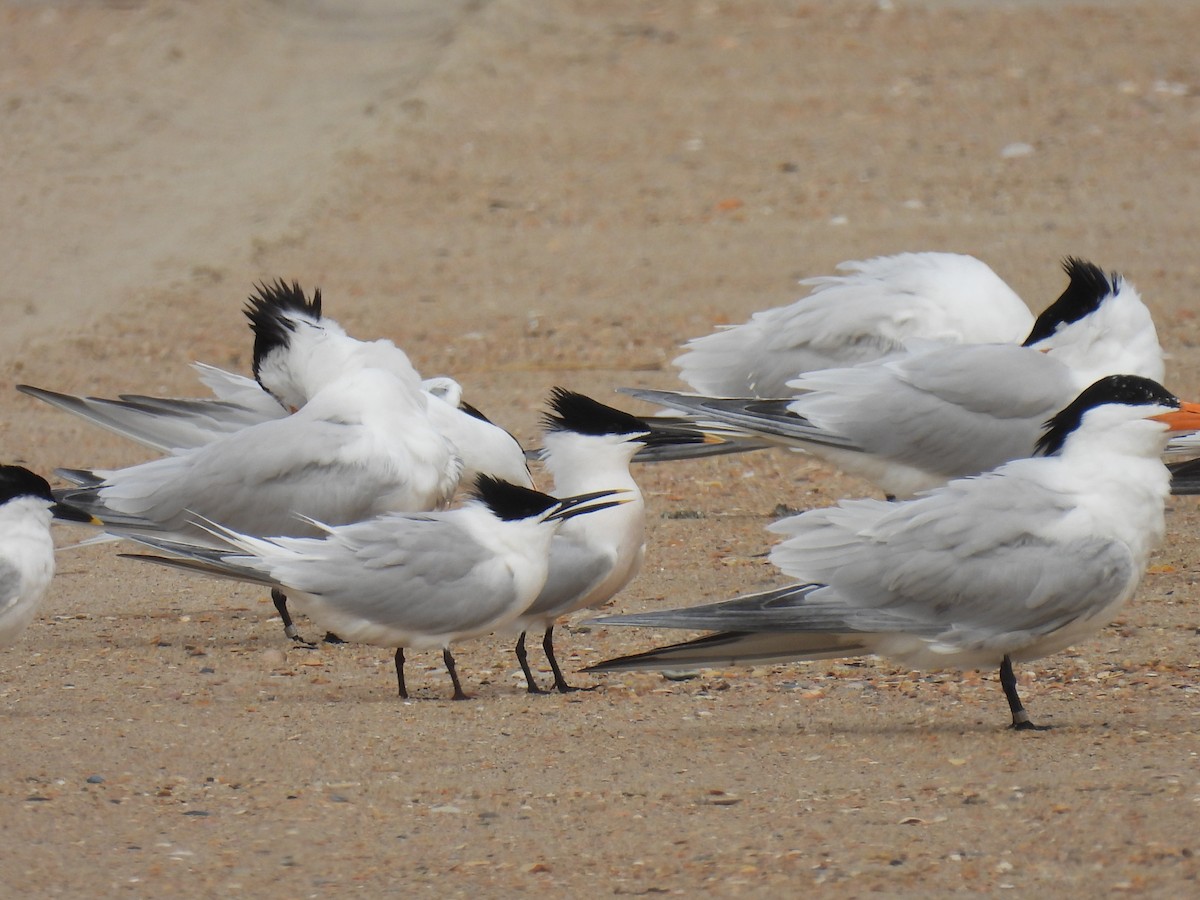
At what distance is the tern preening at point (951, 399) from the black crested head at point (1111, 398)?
1370mm

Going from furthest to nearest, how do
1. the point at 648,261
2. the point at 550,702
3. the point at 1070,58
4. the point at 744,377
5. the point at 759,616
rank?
the point at 1070,58, the point at 648,261, the point at 744,377, the point at 550,702, the point at 759,616

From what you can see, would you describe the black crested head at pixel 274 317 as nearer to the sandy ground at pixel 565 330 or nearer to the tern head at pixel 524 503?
the sandy ground at pixel 565 330

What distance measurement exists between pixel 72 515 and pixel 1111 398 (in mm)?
3125

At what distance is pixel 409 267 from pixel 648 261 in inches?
53.6

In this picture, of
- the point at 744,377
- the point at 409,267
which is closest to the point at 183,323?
the point at 409,267

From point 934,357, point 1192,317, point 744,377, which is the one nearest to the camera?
point 934,357

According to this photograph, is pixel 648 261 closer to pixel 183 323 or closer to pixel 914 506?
pixel 183 323

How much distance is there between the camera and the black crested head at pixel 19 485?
18.1 feet

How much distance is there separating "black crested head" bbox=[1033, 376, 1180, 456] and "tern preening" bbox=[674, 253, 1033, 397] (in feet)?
6.49

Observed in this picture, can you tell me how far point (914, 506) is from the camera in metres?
4.93

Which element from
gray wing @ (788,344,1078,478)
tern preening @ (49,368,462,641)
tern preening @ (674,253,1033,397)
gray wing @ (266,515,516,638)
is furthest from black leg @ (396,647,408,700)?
tern preening @ (674,253,1033,397)

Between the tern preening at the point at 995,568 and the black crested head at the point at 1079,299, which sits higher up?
the black crested head at the point at 1079,299

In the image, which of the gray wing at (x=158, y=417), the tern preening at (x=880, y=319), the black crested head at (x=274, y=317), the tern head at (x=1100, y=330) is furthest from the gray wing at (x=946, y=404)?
the gray wing at (x=158, y=417)

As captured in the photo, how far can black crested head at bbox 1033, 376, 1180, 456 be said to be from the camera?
4845 millimetres
